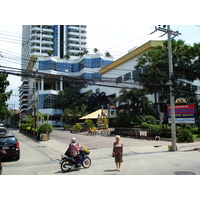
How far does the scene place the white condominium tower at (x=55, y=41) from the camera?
89312 millimetres

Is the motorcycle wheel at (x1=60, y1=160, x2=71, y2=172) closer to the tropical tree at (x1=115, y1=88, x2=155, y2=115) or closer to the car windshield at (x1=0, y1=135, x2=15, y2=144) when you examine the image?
the car windshield at (x1=0, y1=135, x2=15, y2=144)

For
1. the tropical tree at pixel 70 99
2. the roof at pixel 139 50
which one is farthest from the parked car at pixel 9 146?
the tropical tree at pixel 70 99

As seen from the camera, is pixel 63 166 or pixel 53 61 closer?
pixel 63 166

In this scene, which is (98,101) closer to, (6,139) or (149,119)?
(149,119)

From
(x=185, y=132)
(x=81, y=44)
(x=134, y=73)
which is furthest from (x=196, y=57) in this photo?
(x=81, y=44)

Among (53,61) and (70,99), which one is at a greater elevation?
(53,61)

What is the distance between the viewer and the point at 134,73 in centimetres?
4241

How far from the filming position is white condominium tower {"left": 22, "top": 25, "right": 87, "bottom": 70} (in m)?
89.3

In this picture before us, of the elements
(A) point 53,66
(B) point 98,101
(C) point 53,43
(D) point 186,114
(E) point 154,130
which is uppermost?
(C) point 53,43

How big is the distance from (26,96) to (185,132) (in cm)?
9099

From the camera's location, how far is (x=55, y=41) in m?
93.9

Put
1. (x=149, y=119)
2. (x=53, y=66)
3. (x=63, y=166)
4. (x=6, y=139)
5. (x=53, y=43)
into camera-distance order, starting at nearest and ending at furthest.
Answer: (x=63, y=166), (x=6, y=139), (x=149, y=119), (x=53, y=66), (x=53, y=43)

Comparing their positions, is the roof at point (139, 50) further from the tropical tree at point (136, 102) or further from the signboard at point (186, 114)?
the signboard at point (186, 114)

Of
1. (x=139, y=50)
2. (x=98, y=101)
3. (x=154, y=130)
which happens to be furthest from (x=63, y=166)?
(x=98, y=101)
